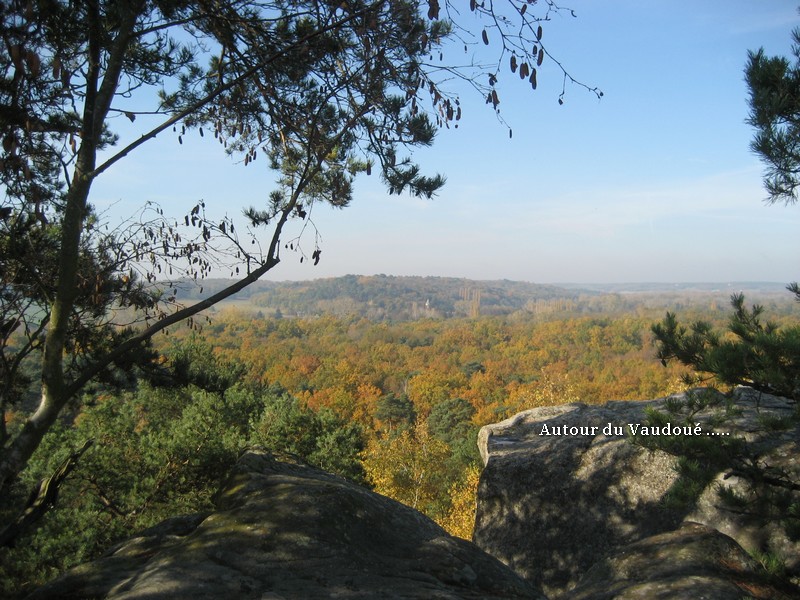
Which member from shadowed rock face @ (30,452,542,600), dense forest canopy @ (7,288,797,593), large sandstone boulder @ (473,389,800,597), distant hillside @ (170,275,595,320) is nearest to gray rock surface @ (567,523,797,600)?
large sandstone boulder @ (473,389,800,597)

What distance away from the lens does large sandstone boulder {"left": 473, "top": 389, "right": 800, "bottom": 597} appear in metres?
5.18

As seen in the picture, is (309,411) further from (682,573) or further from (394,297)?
(394,297)

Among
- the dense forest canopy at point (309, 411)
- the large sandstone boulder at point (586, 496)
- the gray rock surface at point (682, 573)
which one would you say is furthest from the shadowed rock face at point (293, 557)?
the large sandstone boulder at point (586, 496)

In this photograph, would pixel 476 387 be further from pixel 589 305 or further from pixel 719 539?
pixel 589 305

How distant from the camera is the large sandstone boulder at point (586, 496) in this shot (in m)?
5.18

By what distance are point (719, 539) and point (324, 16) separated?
15.1ft

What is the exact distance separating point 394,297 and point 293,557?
117285 millimetres

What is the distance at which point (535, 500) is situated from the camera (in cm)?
614

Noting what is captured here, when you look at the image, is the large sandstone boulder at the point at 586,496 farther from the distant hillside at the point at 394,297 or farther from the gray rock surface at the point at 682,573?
the distant hillside at the point at 394,297

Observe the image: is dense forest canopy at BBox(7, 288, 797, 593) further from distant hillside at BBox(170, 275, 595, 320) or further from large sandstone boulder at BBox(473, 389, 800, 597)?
distant hillside at BBox(170, 275, 595, 320)

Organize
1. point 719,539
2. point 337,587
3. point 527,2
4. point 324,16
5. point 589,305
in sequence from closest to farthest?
point 337,587 → point 527,2 → point 324,16 → point 719,539 → point 589,305

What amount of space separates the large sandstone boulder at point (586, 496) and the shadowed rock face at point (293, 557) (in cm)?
238

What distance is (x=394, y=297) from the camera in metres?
120

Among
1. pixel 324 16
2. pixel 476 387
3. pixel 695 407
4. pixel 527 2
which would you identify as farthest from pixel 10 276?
pixel 476 387
